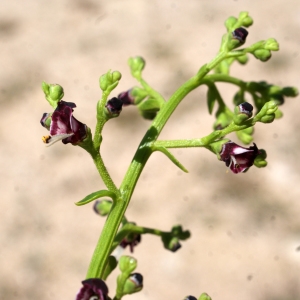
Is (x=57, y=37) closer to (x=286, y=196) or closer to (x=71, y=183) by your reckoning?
(x=71, y=183)

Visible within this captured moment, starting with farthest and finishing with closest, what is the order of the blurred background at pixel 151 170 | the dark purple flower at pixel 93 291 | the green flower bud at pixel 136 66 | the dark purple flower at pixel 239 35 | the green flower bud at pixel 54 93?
the blurred background at pixel 151 170 < the green flower bud at pixel 136 66 < the dark purple flower at pixel 239 35 < the green flower bud at pixel 54 93 < the dark purple flower at pixel 93 291

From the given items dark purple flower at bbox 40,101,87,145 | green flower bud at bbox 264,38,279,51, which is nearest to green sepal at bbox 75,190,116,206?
dark purple flower at bbox 40,101,87,145

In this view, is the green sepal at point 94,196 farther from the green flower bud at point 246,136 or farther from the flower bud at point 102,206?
the green flower bud at point 246,136

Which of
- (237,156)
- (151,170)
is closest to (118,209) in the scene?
(237,156)

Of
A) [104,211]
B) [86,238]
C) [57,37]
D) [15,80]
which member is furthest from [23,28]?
[104,211]

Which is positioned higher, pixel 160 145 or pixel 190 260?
pixel 190 260

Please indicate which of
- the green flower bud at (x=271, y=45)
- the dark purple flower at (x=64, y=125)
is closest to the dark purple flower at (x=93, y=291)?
the dark purple flower at (x=64, y=125)

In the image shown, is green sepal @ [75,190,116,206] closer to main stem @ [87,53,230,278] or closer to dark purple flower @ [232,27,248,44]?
main stem @ [87,53,230,278]

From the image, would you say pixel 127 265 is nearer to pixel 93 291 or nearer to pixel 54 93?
pixel 93 291
